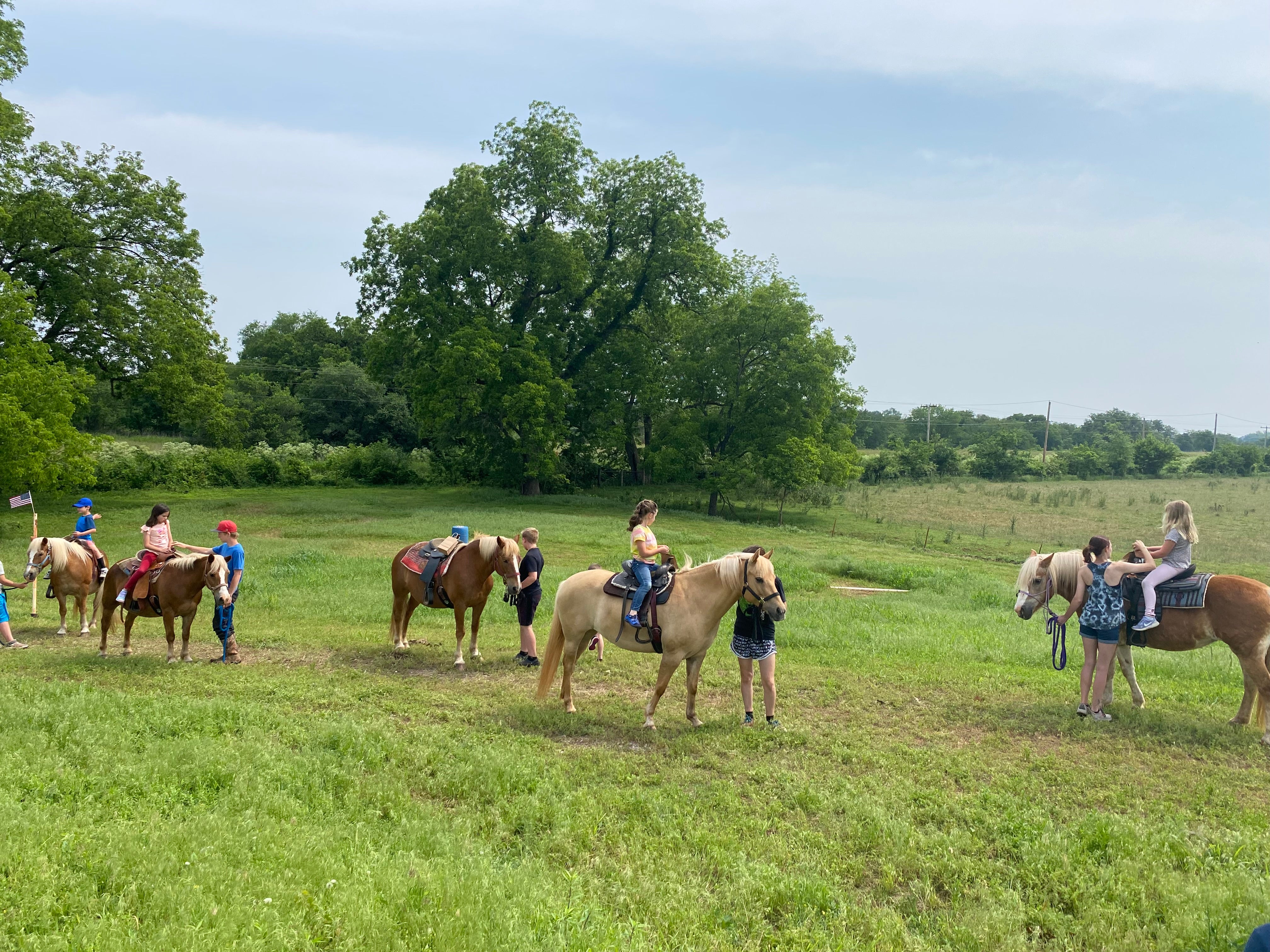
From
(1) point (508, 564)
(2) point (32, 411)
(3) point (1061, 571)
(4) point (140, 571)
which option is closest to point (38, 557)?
(4) point (140, 571)

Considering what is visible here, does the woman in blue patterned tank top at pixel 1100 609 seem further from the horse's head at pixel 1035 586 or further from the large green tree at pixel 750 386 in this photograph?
the large green tree at pixel 750 386

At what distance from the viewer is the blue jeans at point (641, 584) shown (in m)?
7.42

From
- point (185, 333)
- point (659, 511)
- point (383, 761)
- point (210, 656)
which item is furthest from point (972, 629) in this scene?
point (185, 333)

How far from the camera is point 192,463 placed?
36.8 metres

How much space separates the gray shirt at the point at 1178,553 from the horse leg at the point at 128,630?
12144 millimetres

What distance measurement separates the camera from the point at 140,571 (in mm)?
9641

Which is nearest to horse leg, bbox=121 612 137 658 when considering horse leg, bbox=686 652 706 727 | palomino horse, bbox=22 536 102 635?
palomino horse, bbox=22 536 102 635

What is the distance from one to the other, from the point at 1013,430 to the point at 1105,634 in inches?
3231

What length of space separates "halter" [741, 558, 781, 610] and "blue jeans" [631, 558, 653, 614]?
93 centimetres

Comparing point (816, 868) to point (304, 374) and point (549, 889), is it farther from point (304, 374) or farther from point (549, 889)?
point (304, 374)

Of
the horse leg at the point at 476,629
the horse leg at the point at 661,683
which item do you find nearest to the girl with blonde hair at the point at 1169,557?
the horse leg at the point at 661,683

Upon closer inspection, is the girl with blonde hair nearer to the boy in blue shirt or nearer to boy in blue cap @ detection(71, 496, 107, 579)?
the boy in blue shirt

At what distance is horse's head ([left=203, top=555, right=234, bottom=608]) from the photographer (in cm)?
923

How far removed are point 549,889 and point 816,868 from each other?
1.74 m
